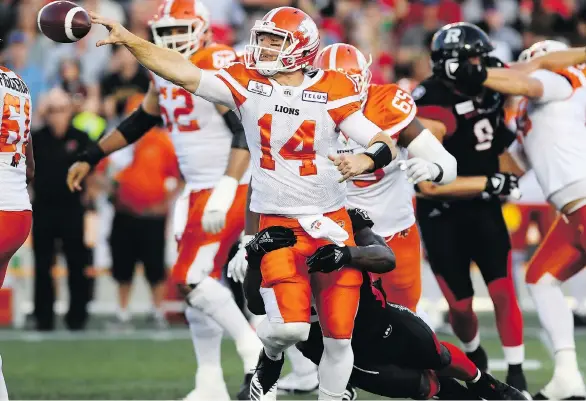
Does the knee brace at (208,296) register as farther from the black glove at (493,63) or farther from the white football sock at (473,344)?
the black glove at (493,63)

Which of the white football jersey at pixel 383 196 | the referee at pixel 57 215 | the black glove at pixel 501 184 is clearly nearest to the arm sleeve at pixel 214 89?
the white football jersey at pixel 383 196

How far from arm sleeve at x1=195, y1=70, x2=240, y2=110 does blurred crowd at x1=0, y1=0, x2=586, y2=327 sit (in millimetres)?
5359

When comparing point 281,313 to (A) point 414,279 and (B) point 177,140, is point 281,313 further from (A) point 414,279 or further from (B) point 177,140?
(B) point 177,140

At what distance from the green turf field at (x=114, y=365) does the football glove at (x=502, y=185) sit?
1219mm

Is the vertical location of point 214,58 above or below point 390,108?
below

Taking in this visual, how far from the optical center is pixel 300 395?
718 cm

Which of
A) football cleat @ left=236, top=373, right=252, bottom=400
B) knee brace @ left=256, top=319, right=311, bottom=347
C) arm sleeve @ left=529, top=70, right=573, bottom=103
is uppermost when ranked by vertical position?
arm sleeve @ left=529, top=70, right=573, bottom=103

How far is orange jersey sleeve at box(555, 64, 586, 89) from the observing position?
7039mm

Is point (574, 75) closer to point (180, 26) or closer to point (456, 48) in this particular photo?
point (456, 48)

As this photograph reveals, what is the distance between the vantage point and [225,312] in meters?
6.75

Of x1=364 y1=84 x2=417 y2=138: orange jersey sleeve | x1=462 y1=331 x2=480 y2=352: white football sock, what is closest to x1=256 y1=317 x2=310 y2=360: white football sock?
x1=364 y1=84 x2=417 y2=138: orange jersey sleeve

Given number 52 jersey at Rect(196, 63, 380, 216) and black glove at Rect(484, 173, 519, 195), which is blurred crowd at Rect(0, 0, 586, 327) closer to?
black glove at Rect(484, 173, 519, 195)

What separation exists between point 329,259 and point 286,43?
93cm

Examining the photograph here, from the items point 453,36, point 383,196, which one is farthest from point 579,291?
point 383,196
